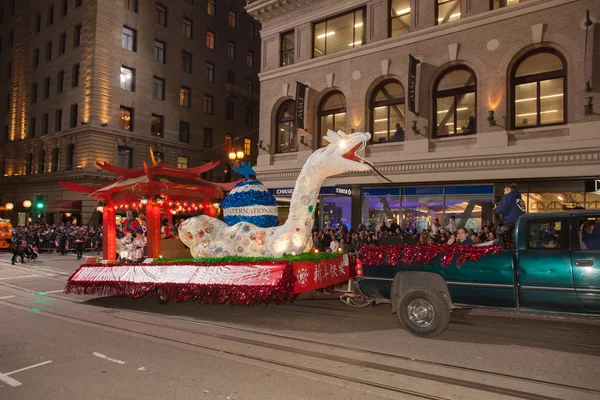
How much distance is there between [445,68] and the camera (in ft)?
59.8

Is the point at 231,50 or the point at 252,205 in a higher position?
the point at 231,50

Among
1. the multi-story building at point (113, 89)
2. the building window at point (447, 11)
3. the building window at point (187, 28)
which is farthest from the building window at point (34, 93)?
the building window at point (447, 11)

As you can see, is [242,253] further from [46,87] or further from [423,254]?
[46,87]

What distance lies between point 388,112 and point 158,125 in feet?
85.9

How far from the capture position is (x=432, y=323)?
678 cm

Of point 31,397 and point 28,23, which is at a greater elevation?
point 28,23

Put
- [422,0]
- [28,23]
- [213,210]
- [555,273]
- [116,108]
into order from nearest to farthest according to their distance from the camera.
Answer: [555,273] < [213,210] < [422,0] < [116,108] < [28,23]

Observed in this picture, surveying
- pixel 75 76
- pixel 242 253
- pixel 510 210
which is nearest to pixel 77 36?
pixel 75 76

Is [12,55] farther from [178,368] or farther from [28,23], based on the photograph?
[178,368]

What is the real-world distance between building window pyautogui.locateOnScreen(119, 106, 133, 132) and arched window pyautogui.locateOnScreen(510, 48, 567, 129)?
100 feet

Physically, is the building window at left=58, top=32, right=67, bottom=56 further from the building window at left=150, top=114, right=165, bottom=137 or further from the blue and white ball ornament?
the blue and white ball ornament

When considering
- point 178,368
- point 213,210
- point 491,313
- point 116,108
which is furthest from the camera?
point 116,108

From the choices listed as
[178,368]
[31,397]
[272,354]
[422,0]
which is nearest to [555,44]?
[422,0]

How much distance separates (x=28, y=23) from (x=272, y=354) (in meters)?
51.0
